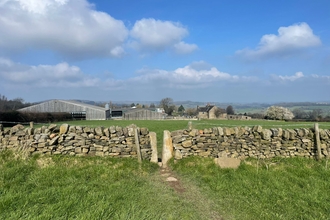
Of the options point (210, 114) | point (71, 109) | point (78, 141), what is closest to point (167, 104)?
point (210, 114)

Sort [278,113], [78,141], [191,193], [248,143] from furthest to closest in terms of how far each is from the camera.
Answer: [278,113] < [248,143] < [78,141] < [191,193]

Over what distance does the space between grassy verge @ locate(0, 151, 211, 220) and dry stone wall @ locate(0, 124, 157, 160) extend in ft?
1.85

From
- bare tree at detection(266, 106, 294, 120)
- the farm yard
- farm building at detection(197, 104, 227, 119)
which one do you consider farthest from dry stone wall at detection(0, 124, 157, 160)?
farm building at detection(197, 104, 227, 119)

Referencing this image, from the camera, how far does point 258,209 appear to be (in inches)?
183

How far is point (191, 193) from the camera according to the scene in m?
5.64

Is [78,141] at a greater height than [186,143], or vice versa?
[78,141]

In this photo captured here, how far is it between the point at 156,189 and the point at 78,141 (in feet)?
13.3

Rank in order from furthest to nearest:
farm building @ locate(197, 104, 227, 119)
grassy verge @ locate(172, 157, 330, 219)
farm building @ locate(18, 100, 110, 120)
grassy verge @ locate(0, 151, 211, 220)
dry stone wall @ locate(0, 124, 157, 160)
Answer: farm building @ locate(197, 104, 227, 119) → farm building @ locate(18, 100, 110, 120) → dry stone wall @ locate(0, 124, 157, 160) → grassy verge @ locate(172, 157, 330, 219) → grassy verge @ locate(0, 151, 211, 220)

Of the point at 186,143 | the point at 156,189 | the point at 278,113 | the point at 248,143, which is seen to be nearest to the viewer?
the point at 156,189

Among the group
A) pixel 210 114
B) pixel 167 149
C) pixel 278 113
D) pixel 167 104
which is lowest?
pixel 210 114

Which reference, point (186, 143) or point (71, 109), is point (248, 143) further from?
→ point (71, 109)

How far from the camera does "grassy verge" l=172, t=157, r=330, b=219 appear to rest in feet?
15.1

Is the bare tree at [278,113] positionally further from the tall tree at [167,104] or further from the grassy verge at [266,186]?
the grassy verge at [266,186]

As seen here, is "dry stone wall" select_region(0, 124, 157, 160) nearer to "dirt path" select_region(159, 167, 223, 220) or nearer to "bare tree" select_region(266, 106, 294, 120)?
"dirt path" select_region(159, 167, 223, 220)
